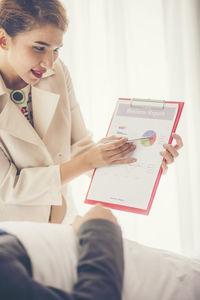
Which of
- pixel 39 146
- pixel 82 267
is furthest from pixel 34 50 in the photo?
pixel 82 267

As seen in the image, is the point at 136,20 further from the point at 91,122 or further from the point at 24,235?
the point at 24,235

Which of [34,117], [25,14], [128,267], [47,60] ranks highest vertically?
[25,14]

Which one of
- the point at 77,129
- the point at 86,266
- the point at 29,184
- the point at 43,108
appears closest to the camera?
the point at 86,266

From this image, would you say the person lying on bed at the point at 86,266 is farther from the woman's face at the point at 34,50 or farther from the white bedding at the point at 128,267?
the woman's face at the point at 34,50

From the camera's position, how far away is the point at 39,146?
1.31 metres

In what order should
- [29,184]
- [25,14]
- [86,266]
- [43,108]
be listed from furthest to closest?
[43,108], [29,184], [25,14], [86,266]

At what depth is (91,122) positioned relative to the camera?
216cm

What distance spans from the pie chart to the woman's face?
43cm

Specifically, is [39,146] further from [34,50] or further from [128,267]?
[128,267]

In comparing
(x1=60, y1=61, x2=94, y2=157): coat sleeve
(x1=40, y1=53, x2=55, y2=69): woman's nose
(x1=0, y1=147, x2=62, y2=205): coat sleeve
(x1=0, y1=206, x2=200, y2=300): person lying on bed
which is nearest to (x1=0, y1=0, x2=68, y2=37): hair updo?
(x1=40, y1=53, x2=55, y2=69): woman's nose

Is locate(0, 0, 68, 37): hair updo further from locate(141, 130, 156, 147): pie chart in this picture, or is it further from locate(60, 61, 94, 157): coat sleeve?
locate(141, 130, 156, 147): pie chart

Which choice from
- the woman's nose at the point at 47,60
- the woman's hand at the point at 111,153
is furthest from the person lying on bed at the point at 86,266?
the woman's nose at the point at 47,60

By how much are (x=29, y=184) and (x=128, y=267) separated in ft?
1.88

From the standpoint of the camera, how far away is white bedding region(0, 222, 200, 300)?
73cm
